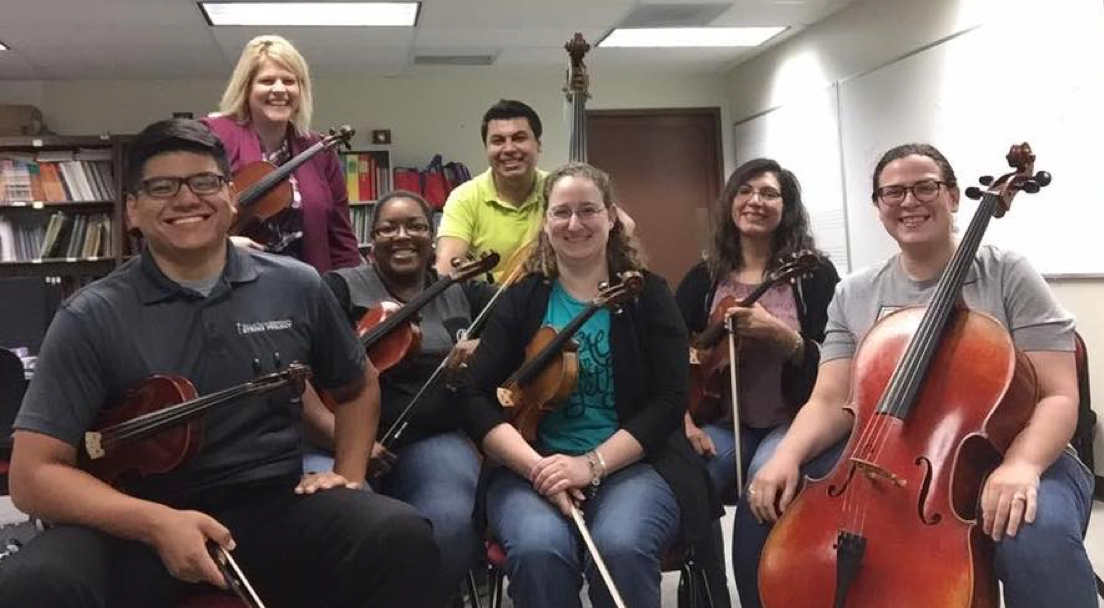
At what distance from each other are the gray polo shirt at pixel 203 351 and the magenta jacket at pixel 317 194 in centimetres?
71

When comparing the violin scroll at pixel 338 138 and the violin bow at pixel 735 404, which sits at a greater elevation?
the violin scroll at pixel 338 138

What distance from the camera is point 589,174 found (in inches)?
79.9

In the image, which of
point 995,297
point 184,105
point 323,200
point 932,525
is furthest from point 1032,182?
point 184,105

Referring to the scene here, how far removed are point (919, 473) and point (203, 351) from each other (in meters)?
1.24

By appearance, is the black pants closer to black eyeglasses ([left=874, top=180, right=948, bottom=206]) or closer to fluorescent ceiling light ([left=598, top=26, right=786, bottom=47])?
black eyeglasses ([left=874, top=180, right=948, bottom=206])

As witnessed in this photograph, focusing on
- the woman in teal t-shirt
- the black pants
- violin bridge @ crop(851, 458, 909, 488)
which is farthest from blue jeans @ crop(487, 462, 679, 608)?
violin bridge @ crop(851, 458, 909, 488)

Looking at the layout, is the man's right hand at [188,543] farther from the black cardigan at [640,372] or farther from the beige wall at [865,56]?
the beige wall at [865,56]

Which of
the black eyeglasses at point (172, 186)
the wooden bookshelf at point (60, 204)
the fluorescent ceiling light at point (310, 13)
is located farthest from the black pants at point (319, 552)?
the wooden bookshelf at point (60, 204)

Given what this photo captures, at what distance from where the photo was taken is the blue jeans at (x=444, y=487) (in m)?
1.86

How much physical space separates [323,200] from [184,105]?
418 cm

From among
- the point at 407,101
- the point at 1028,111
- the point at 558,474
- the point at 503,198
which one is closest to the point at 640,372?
the point at 558,474

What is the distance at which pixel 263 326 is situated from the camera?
1622mm

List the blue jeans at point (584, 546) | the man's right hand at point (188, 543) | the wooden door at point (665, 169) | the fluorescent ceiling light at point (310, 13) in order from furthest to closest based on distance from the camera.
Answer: the wooden door at point (665, 169) → the fluorescent ceiling light at point (310, 13) → the blue jeans at point (584, 546) → the man's right hand at point (188, 543)

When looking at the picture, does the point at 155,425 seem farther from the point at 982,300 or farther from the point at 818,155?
the point at 818,155
